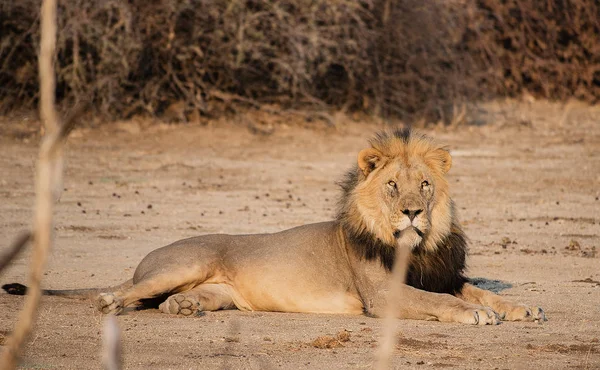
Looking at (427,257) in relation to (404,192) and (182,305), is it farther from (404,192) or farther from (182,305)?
(182,305)

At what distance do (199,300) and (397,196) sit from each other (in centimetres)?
115

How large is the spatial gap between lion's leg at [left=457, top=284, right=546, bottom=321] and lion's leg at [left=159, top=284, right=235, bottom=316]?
125 cm

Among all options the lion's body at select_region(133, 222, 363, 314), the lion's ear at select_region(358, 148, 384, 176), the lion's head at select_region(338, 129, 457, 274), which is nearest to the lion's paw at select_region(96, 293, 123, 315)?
the lion's body at select_region(133, 222, 363, 314)

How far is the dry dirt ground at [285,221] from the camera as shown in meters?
A: 4.10

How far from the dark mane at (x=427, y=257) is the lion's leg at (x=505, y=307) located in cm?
11

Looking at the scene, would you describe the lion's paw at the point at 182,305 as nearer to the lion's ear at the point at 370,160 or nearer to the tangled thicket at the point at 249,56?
the lion's ear at the point at 370,160

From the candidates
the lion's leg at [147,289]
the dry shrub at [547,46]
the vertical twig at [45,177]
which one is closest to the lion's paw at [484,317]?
the lion's leg at [147,289]

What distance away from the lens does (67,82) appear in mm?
12820

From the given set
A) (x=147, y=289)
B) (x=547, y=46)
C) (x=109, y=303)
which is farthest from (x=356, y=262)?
(x=547, y=46)

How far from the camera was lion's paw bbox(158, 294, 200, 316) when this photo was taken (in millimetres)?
4973

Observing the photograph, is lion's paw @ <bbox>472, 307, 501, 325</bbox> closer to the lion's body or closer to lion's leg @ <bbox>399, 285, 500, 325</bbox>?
lion's leg @ <bbox>399, 285, 500, 325</bbox>

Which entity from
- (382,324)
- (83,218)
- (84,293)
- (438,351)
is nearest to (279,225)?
(83,218)

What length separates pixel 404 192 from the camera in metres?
4.83

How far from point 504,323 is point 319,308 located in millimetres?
955
